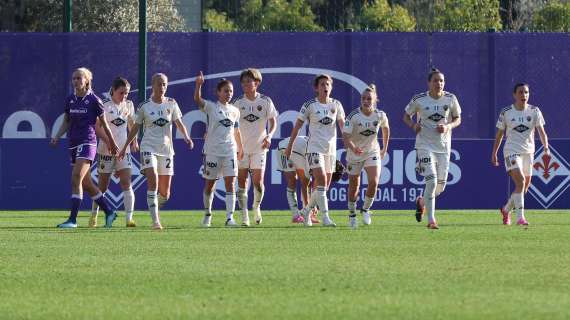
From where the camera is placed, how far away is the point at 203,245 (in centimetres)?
1403

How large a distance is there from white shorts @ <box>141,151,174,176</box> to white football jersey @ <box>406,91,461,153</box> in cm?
305

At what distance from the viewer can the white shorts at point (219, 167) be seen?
1741cm

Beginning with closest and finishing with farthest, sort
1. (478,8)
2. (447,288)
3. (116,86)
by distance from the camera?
1. (447,288)
2. (116,86)
3. (478,8)

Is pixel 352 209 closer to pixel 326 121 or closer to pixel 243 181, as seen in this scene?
pixel 326 121

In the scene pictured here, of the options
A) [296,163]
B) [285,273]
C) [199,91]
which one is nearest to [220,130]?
[199,91]

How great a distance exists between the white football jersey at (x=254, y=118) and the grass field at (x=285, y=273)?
63.1 inches

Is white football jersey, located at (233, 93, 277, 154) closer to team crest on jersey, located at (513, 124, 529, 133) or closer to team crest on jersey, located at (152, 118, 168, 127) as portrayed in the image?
team crest on jersey, located at (152, 118, 168, 127)

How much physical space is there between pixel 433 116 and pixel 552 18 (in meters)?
23.7

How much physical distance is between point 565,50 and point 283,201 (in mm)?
6213

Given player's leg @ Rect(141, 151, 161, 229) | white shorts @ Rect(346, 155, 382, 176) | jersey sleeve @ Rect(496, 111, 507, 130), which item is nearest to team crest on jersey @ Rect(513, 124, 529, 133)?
jersey sleeve @ Rect(496, 111, 507, 130)

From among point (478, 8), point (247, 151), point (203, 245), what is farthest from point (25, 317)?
point (478, 8)

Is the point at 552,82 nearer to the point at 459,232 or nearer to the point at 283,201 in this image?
the point at 283,201

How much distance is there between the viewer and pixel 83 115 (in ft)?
55.4

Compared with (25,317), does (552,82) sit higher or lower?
higher
